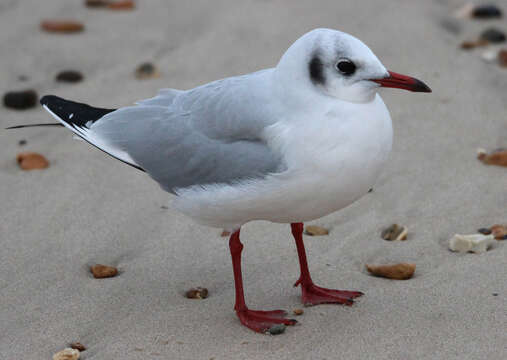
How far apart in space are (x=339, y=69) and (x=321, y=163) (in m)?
0.41

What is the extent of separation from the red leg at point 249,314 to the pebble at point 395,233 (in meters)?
0.96

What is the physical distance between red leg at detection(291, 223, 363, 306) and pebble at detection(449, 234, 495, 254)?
69cm

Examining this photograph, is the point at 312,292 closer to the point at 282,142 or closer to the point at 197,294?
the point at 197,294

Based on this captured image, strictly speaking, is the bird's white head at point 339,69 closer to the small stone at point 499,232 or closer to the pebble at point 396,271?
the pebble at point 396,271

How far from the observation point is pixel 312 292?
386 cm

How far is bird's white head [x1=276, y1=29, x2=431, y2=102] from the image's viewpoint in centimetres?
320

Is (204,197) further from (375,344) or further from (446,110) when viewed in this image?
(446,110)

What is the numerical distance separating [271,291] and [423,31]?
372 centimetres

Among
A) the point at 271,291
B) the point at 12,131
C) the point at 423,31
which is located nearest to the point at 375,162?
the point at 271,291

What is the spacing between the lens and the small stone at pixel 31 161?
207 inches

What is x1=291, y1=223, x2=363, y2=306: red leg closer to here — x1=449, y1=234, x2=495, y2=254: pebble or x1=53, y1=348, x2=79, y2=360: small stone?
x1=449, y1=234, x2=495, y2=254: pebble

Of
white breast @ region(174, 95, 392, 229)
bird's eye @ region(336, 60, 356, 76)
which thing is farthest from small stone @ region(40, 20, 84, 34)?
bird's eye @ region(336, 60, 356, 76)

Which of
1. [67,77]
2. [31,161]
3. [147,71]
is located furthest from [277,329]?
[67,77]

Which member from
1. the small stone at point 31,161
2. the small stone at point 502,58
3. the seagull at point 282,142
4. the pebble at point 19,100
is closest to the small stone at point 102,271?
the seagull at point 282,142
